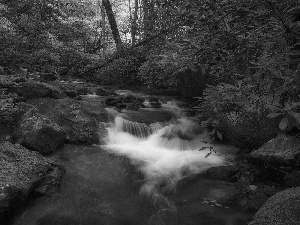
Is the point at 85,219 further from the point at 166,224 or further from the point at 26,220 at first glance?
the point at 166,224

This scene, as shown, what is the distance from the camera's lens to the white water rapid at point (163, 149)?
7012 mm

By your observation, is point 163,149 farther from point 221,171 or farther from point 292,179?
point 292,179

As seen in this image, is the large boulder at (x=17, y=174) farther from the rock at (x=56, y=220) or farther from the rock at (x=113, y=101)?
the rock at (x=113, y=101)

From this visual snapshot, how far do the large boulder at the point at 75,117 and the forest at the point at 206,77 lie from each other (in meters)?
0.04

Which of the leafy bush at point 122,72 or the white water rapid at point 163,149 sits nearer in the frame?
the white water rapid at point 163,149

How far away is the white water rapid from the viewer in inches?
276

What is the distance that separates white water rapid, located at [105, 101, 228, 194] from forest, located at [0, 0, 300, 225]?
294 millimetres

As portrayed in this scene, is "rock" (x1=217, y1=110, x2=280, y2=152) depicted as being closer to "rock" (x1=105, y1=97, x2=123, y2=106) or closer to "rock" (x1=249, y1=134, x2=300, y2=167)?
"rock" (x1=249, y1=134, x2=300, y2=167)

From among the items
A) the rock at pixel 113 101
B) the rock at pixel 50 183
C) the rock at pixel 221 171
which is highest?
the rock at pixel 113 101

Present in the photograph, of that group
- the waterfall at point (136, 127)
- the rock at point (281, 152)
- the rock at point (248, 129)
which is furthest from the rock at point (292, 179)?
the waterfall at point (136, 127)

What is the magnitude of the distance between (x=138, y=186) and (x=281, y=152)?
327cm

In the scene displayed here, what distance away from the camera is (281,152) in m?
6.11

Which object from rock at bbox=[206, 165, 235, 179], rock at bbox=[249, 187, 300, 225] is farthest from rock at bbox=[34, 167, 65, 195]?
rock at bbox=[249, 187, 300, 225]

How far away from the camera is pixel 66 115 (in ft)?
28.5
